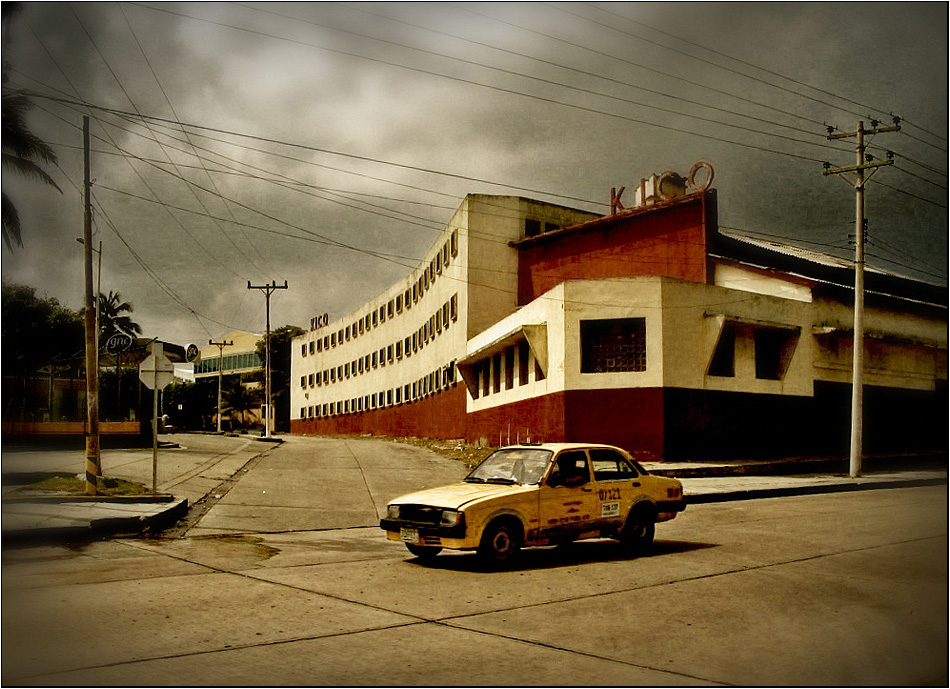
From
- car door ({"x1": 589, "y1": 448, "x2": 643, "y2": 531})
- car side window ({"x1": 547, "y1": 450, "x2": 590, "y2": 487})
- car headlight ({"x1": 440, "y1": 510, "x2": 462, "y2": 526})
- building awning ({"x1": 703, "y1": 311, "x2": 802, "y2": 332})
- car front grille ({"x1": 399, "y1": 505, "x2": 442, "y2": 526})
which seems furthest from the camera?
building awning ({"x1": 703, "y1": 311, "x2": 802, "y2": 332})

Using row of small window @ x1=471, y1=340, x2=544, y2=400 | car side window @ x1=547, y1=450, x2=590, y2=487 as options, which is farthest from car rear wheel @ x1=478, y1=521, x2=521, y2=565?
row of small window @ x1=471, y1=340, x2=544, y2=400

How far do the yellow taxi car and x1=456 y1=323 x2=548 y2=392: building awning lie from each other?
14093 millimetres

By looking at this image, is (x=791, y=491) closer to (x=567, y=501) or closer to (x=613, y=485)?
(x=613, y=485)

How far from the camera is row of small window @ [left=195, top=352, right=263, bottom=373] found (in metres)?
85.7

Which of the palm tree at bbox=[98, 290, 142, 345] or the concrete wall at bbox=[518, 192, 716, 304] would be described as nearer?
the palm tree at bbox=[98, 290, 142, 345]

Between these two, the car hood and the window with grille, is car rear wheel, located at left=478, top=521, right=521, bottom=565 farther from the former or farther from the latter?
the window with grille

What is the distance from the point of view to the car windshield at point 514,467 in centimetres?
1048

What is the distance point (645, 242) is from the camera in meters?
32.2

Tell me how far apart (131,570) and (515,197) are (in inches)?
1226

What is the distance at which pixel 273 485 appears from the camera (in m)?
18.7

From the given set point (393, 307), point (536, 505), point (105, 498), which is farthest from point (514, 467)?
point (393, 307)

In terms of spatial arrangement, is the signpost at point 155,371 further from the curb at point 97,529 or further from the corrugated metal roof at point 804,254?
the corrugated metal roof at point 804,254

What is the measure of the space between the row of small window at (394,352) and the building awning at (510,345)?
4.75m

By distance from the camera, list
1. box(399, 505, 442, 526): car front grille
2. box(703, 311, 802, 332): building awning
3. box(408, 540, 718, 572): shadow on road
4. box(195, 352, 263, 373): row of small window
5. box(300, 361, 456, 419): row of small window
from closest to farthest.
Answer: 1. box(399, 505, 442, 526): car front grille
2. box(408, 540, 718, 572): shadow on road
3. box(703, 311, 802, 332): building awning
4. box(300, 361, 456, 419): row of small window
5. box(195, 352, 263, 373): row of small window
